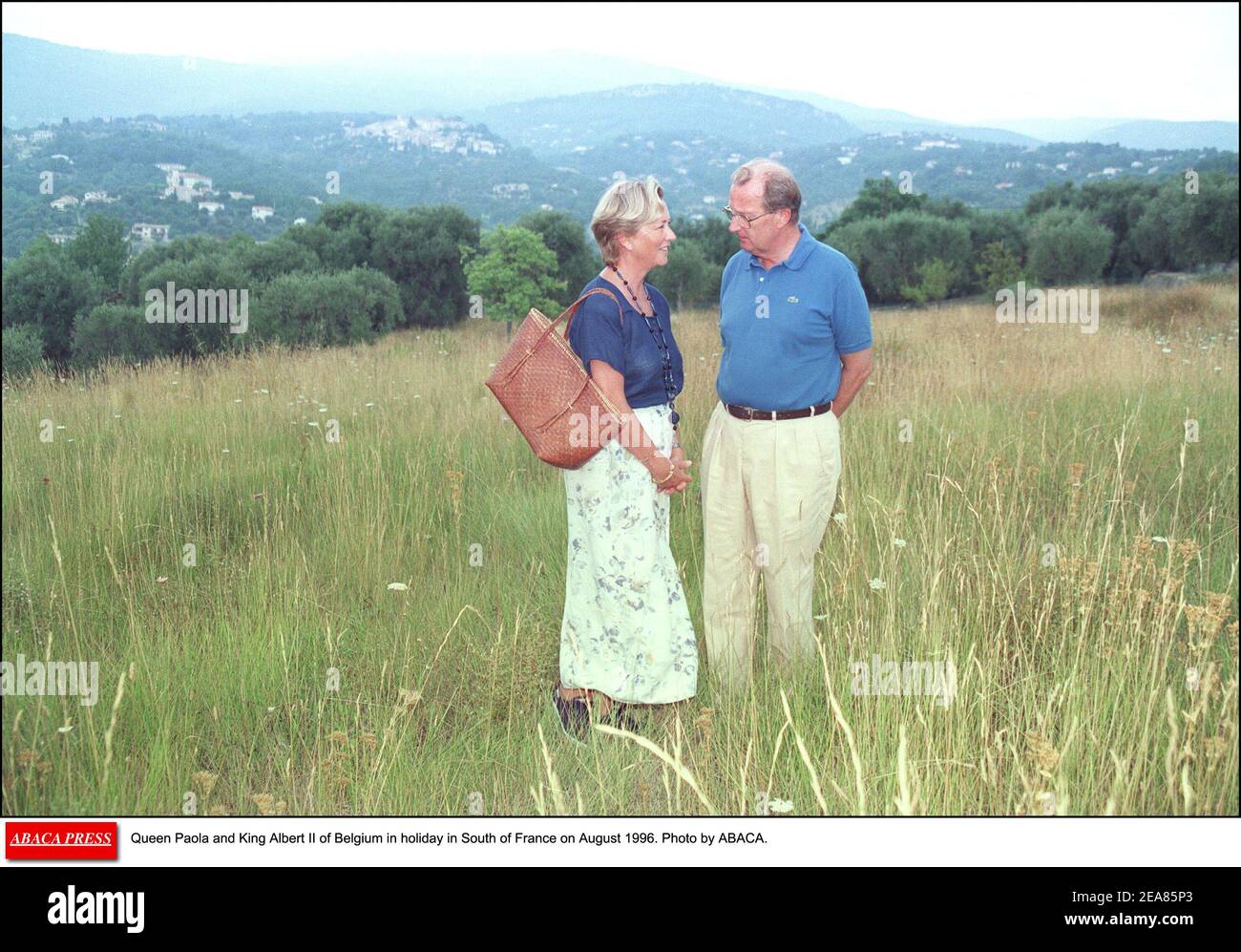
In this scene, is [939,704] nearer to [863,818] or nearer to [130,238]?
[863,818]

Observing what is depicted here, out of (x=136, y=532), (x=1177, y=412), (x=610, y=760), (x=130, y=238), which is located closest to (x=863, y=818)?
(x=610, y=760)

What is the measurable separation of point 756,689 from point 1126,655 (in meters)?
1.21

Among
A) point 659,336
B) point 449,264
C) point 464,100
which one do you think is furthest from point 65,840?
point 464,100

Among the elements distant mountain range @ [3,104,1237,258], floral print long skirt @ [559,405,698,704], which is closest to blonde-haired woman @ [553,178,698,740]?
Answer: floral print long skirt @ [559,405,698,704]

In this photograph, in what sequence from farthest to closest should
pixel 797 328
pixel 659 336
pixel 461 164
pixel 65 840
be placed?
pixel 461 164
pixel 797 328
pixel 659 336
pixel 65 840

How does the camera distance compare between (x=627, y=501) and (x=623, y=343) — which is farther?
(x=627, y=501)

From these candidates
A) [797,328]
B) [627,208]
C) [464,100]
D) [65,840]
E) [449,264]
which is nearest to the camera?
[65,840]

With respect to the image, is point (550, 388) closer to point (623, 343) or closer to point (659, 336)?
point (623, 343)

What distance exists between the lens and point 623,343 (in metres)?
3.12

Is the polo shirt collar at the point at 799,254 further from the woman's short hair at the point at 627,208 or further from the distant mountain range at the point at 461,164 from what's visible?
the distant mountain range at the point at 461,164

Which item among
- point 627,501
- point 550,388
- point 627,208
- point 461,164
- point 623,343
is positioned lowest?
point 627,501

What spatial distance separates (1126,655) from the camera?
112 inches

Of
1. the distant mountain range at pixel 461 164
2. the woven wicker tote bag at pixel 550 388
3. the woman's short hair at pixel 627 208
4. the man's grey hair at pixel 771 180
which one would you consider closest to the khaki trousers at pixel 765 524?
the woven wicker tote bag at pixel 550 388

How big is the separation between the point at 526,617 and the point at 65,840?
6.76 feet
